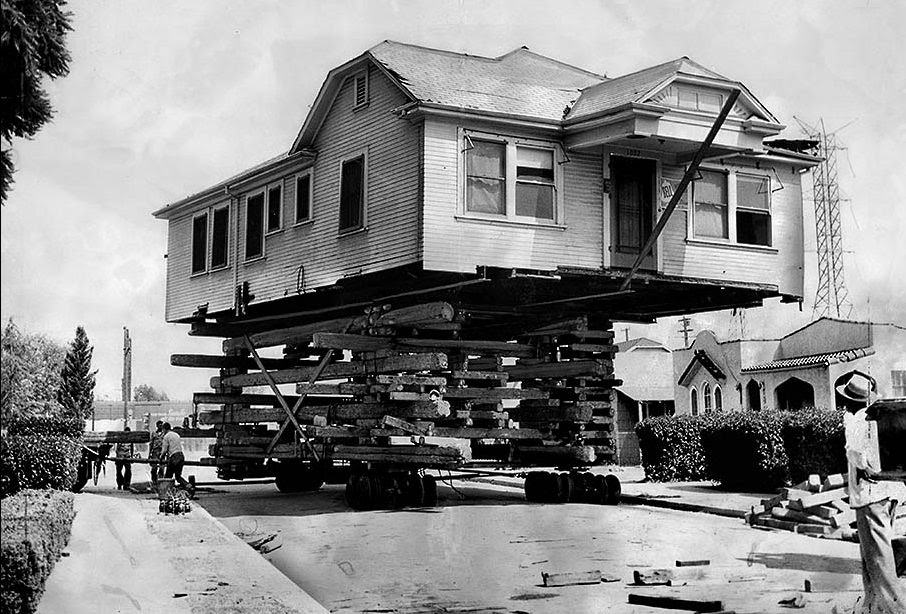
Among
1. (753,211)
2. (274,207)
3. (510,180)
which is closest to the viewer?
(510,180)

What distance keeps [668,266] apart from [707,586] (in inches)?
467

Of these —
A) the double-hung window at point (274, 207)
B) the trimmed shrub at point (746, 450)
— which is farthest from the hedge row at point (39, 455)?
the trimmed shrub at point (746, 450)

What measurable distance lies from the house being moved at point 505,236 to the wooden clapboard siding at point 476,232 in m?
0.04

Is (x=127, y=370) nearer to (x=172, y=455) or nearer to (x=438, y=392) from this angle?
(x=172, y=455)

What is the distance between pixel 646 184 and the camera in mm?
23797

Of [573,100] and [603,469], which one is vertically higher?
[573,100]

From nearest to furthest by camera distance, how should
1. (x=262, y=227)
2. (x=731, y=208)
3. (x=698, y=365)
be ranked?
(x=731, y=208)
(x=262, y=227)
(x=698, y=365)

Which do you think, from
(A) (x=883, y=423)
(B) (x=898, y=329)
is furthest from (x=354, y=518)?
(B) (x=898, y=329)

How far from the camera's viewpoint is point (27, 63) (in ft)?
35.2

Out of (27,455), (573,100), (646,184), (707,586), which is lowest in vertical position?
(707,586)

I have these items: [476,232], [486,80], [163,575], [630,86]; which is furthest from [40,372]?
[163,575]

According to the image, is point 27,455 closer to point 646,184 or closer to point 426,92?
point 426,92

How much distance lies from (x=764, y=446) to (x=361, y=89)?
1178 cm

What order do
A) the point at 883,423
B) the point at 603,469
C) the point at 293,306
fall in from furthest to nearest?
the point at 603,469
the point at 293,306
the point at 883,423
